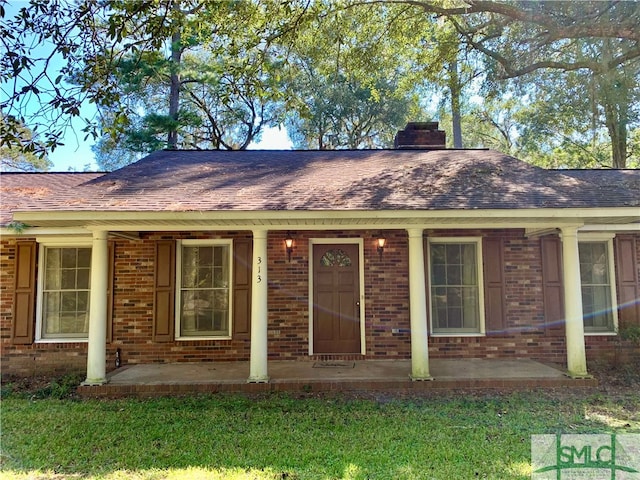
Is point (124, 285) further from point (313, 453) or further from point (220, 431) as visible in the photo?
point (313, 453)

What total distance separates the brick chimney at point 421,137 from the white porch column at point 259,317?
493cm

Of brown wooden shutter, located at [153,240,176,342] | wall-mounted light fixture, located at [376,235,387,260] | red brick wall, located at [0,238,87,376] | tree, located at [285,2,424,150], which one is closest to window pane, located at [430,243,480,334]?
wall-mounted light fixture, located at [376,235,387,260]

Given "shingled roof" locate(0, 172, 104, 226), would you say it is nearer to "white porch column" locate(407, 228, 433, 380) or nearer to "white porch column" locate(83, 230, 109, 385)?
"white porch column" locate(83, 230, 109, 385)

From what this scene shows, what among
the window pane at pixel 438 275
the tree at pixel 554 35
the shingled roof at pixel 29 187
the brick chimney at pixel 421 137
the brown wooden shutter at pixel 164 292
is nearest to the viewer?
the shingled roof at pixel 29 187

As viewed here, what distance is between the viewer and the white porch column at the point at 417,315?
603 cm

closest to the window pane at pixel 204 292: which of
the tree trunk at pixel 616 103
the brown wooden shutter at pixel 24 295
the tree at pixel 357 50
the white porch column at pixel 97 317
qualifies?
the white porch column at pixel 97 317

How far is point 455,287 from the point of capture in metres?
7.57

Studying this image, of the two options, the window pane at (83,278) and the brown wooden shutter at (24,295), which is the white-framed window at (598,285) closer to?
the window pane at (83,278)

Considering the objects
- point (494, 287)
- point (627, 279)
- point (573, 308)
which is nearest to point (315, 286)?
point (494, 287)

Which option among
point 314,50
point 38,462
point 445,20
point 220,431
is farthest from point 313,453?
point 445,20

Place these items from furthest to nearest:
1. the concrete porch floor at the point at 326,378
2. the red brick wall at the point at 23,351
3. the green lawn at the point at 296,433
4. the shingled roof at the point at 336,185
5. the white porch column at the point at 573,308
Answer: the red brick wall at the point at 23,351, the white porch column at the point at 573,308, the concrete porch floor at the point at 326,378, the shingled roof at the point at 336,185, the green lawn at the point at 296,433

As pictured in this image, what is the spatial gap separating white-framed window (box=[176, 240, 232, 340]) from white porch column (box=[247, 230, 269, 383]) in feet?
5.08

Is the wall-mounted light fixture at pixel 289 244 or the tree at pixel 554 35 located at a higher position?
the tree at pixel 554 35

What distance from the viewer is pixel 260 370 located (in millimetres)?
5949
